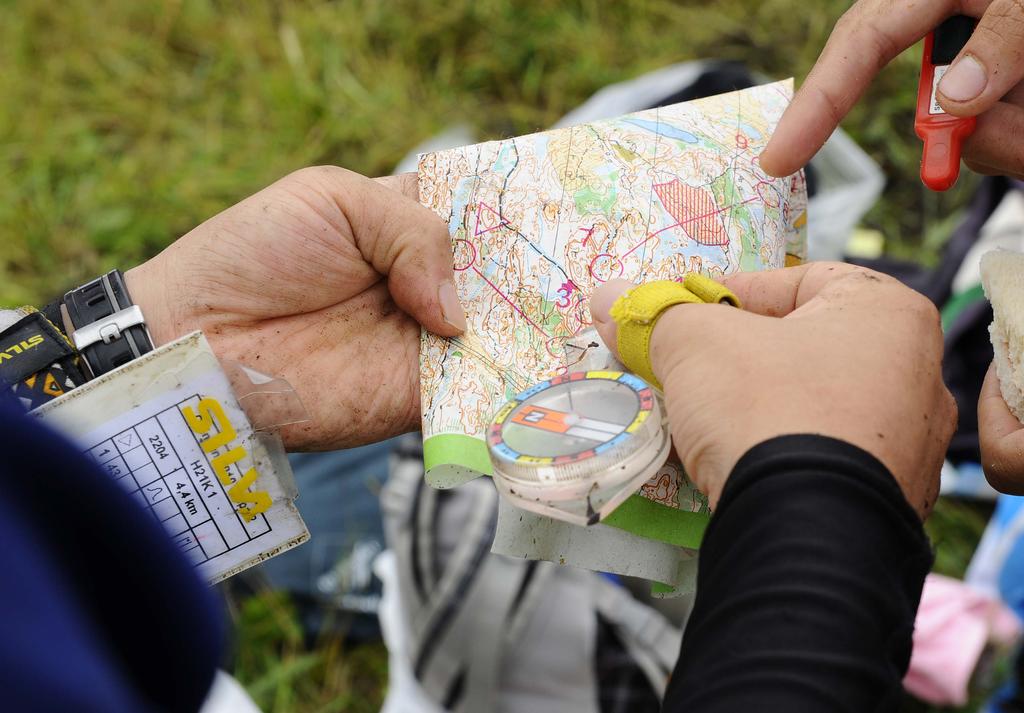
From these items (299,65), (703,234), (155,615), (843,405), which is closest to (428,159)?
(703,234)

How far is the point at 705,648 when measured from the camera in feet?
2.52

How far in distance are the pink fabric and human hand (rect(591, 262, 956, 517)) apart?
1.08 m

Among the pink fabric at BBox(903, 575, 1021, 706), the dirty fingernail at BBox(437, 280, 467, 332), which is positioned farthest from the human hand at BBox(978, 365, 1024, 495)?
the pink fabric at BBox(903, 575, 1021, 706)

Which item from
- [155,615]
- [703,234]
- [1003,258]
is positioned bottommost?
[1003,258]

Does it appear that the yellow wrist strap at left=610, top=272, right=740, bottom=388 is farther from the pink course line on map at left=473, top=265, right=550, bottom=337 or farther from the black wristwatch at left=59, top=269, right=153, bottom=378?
the black wristwatch at left=59, top=269, right=153, bottom=378

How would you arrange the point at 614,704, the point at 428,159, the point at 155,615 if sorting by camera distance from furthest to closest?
the point at 614,704, the point at 428,159, the point at 155,615

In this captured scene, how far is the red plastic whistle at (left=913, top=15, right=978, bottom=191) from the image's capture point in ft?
3.76

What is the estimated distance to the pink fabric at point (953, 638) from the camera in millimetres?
1800

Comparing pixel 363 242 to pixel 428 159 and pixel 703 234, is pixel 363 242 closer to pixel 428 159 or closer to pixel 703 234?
pixel 428 159

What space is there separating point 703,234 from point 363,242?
19.2 inches

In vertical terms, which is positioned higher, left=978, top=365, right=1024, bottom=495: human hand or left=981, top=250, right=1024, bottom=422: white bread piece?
left=981, top=250, right=1024, bottom=422: white bread piece

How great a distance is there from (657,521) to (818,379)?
366 millimetres

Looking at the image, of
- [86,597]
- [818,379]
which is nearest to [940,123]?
[818,379]

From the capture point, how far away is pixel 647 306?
3.23 feet
